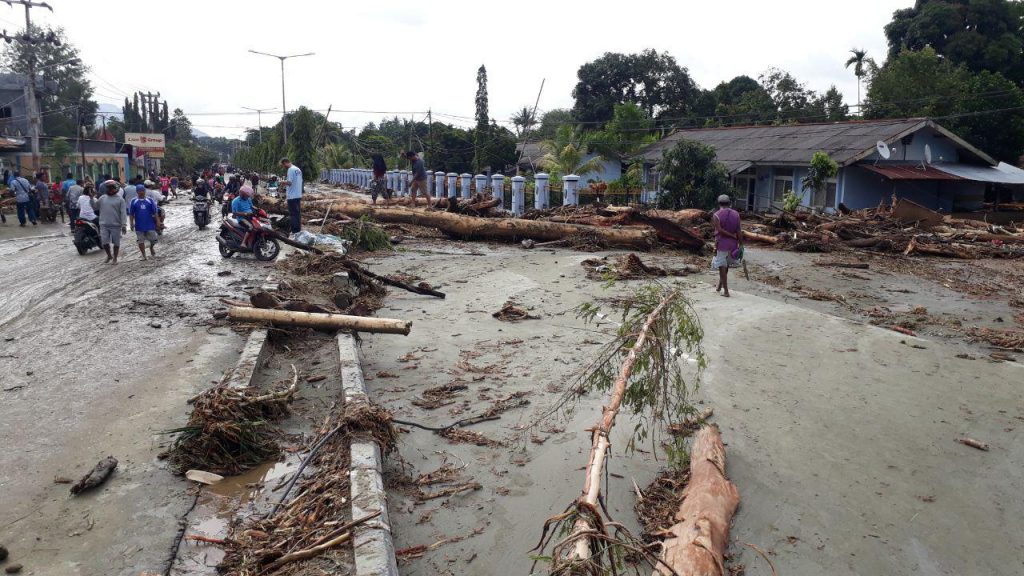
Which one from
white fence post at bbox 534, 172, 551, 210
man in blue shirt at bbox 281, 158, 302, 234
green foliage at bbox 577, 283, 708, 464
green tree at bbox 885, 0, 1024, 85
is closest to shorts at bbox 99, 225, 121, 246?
man in blue shirt at bbox 281, 158, 302, 234

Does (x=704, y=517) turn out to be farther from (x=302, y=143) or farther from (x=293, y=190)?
(x=302, y=143)

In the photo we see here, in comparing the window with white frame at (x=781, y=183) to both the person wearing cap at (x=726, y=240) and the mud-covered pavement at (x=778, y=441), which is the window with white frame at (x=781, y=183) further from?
the mud-covered pavement at (x=778, y=441)

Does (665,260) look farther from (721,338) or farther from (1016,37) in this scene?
(1016,37)

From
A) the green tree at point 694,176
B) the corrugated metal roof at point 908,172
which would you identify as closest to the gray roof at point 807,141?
the corrugated metal roof at point 908,172

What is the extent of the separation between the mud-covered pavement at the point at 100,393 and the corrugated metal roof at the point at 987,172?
1021 inches

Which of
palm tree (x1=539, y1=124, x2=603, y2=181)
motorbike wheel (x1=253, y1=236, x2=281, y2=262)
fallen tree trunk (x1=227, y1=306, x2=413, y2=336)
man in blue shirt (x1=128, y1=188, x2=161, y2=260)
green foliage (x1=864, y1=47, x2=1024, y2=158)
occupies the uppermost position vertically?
green foliage (x1=864, y1=47, x2=1024, y2=158)

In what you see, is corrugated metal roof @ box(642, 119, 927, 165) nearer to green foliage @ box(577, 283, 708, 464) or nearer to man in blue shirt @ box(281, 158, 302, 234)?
man in blue shirt @ box(281, 158, 302, 234)

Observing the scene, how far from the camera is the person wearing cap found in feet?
36.0

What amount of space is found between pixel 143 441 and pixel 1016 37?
48.6 m

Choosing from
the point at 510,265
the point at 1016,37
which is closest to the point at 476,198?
the point at 510,265

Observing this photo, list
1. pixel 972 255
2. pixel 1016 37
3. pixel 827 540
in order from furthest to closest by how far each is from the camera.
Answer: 1. pixel 1016 37
2. pixel 972 255
3. pixel 827 540

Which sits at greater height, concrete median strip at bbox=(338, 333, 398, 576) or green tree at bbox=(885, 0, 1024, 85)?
green tree at bbox=(885, 0, 1024, 85)

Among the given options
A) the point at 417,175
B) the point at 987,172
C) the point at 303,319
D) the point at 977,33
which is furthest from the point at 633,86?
the point at 303,319

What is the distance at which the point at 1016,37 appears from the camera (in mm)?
39688
